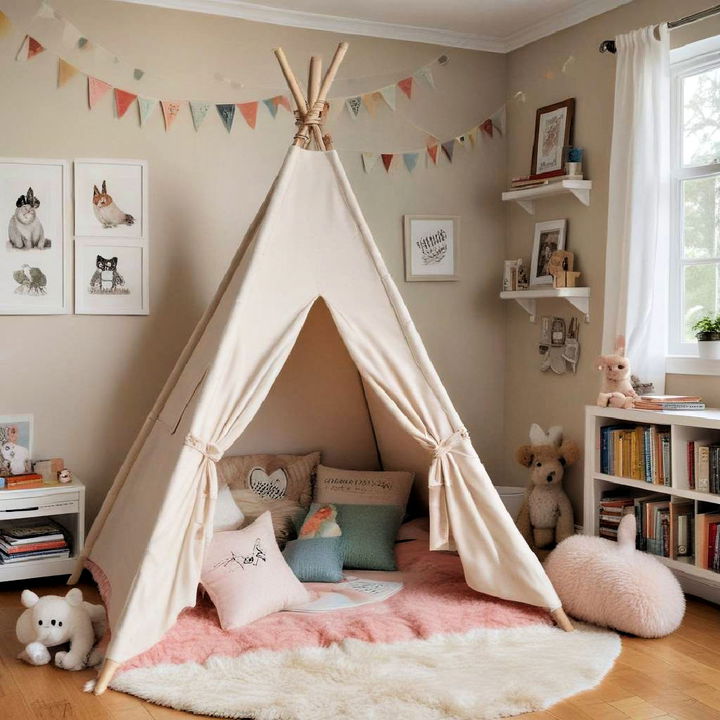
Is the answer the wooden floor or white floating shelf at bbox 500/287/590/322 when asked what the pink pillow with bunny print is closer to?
the wooden floor

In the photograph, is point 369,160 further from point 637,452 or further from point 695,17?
point 637,452

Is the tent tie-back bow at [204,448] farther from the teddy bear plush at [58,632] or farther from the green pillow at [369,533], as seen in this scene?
the green pillow at [369,533]

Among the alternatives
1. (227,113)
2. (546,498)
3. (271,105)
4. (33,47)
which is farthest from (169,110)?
(546,498)

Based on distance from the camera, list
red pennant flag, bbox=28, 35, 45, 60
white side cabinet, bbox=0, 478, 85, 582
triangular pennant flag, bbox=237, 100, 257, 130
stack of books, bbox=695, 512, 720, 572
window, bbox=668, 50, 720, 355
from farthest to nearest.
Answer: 1. triangular pennant flag, bbox=237, 100, 257, 130
2. red pennant flag, bbox=28, 35, 45, 60
3. window, bbox=668, 50, 720, 355
4. white side cabinet, bbox=0, 478, 85, 582
5. stack of books, bbox=695, 512, 720, 572

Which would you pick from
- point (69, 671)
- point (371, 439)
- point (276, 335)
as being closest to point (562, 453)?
point (371, 439)

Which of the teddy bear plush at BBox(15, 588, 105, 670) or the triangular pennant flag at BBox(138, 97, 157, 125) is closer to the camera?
the teddy bear plush at BBox(15, 588, 105, 670)

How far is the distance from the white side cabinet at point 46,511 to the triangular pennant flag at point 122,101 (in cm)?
160

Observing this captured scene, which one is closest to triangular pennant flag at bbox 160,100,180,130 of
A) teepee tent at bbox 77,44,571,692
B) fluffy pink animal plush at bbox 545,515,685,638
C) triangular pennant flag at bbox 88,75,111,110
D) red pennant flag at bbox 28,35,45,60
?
triangular pennant flag at bbox 88,75,111,110

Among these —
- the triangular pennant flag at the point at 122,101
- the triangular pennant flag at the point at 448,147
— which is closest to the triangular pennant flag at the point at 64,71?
the triangular pennant flag at the point at 122,101

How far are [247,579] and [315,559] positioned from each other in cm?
43

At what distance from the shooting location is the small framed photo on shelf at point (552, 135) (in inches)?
166

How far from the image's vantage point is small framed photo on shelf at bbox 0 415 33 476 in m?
3.78

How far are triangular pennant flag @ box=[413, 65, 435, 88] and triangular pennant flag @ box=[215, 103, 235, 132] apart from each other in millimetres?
957

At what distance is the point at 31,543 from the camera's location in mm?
3664
